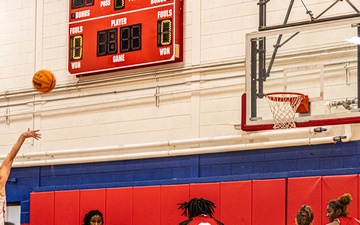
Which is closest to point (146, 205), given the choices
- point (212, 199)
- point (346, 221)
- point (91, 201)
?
point (91, 201)

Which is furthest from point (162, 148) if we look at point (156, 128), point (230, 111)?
point (230, 111)

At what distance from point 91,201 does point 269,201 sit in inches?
128

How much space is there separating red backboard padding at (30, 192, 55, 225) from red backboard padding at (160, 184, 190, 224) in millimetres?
2303

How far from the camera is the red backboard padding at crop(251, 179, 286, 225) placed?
11.8 meters

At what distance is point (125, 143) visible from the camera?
45.8 feet

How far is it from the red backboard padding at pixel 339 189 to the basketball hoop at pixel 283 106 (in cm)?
111

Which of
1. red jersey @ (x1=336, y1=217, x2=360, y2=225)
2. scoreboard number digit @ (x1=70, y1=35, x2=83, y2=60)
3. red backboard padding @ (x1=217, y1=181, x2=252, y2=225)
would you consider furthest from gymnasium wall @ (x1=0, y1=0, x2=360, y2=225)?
red jersey @ (x1=336, y1=217, x2=360, y2=225)

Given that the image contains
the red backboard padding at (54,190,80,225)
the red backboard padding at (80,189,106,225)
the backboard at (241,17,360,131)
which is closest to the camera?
the backboard at (241,17,360,131)

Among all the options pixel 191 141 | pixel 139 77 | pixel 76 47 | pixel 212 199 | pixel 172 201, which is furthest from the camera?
pixel 76 47

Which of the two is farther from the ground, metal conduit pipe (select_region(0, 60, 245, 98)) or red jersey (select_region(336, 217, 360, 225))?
metal conduit pipe (select_region(0, 60, 245, 98))

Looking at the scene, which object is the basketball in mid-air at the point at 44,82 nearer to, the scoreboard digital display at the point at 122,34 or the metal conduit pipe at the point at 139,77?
the scoreboard digital display at the point at 122,34

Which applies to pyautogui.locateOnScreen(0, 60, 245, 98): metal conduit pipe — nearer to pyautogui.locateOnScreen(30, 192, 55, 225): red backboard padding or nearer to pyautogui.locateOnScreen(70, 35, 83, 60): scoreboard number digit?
pyautogui.locateOnScreen(70, 35, 83, 60): scoreboard number digit

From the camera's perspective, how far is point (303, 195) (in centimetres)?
1159

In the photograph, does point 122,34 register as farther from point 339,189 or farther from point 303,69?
point 339,189
